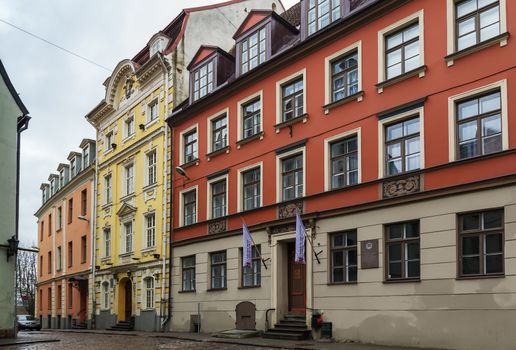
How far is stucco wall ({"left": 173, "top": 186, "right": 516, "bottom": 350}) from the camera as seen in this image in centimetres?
1505

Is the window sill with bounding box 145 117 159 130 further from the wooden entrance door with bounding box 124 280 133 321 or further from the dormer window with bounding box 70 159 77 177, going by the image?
the dormer window with bounding box 70 159 77 177

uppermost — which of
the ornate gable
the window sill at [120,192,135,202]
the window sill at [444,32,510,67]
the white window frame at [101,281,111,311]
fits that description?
the window sill at [444,32,510,67]

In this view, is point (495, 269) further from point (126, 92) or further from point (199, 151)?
point (126, 92)

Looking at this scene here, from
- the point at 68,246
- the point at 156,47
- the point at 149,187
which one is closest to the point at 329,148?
the point at 149,187

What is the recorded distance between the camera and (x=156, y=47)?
33.0 meters

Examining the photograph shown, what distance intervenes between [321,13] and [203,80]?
8.21 metres

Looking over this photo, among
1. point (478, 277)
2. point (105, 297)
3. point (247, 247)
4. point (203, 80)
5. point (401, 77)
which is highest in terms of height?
point (203, 80)

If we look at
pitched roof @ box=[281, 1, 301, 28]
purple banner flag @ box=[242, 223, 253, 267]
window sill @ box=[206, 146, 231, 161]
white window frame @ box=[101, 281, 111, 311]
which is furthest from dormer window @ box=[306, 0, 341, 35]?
white window frame @ box=[101, 281, 111, 311]

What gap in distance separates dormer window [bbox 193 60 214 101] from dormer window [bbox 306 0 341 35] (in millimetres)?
6820

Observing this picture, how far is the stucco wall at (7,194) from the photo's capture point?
23234 millimetres

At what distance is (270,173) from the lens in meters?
23.2

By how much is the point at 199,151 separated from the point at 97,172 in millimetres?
13193

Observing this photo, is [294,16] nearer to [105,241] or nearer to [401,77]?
[401,77]

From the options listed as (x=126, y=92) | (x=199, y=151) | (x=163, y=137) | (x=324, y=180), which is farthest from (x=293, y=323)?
(x=126, y=92)
